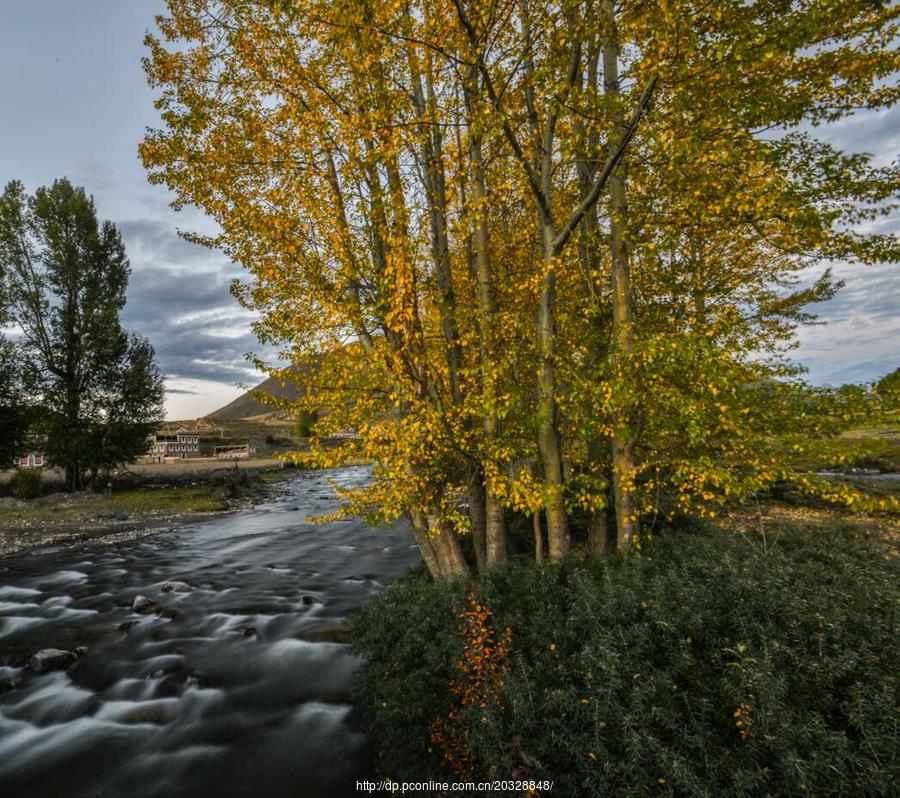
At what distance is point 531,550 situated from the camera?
13852 millimetres

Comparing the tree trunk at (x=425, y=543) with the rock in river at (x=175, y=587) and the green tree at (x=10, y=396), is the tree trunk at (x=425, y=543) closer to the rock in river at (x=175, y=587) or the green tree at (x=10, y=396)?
the rock in river at (x=175, y=587)

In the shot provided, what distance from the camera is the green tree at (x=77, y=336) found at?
3080 centimetres

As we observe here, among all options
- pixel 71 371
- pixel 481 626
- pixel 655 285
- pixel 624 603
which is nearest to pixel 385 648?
pixel 481 626

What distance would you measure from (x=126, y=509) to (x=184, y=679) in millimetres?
24124

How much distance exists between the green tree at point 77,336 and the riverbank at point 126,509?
132 inches

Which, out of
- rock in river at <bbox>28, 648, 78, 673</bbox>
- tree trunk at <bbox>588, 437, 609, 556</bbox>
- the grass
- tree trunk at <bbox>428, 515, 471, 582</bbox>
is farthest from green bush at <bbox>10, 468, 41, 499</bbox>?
tree trunk at <bbox>588, 437, 609, 556</bbox>

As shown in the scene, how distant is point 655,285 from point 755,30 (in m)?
4.75

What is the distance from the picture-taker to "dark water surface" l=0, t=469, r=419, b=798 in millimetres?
7125

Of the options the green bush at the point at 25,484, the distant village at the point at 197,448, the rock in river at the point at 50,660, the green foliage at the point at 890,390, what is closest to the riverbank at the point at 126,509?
the green bush at the point at 25,484

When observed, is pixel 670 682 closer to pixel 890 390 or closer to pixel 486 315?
pixel 890 390

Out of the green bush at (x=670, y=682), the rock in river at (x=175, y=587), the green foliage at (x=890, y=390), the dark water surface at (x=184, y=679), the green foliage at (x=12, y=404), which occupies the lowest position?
the dark water surface at (x=184, y=679)

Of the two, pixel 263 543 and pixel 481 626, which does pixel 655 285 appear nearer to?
pixel 481 626

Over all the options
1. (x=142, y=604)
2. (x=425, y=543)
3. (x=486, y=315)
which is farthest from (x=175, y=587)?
(x=486, y=315)

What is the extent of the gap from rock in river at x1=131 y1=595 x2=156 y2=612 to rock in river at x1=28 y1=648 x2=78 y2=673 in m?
2.97
